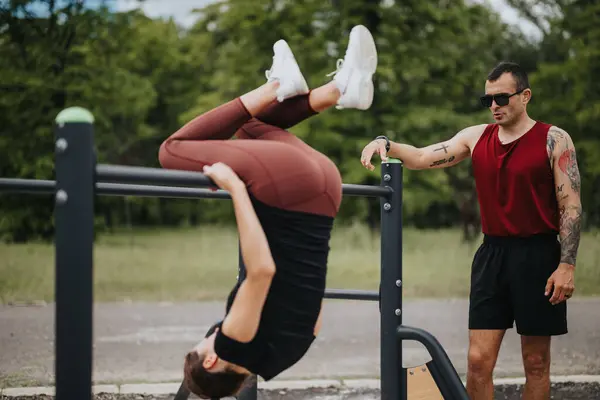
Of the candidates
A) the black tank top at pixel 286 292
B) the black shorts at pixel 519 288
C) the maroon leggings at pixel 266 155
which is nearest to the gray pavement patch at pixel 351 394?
the black shorts at pixel 519 288

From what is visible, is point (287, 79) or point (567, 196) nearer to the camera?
point (287, 79)

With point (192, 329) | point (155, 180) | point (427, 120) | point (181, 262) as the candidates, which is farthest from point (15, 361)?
point (427, 120)

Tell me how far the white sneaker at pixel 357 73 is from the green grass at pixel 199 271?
7461 millimetres

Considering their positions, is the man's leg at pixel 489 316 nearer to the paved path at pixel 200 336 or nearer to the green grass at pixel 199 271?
the paved path at pixel 200 336

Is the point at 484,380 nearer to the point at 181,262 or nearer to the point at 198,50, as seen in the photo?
the point at 181,262

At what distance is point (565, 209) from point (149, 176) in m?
1.90

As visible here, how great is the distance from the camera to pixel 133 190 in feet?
9.16

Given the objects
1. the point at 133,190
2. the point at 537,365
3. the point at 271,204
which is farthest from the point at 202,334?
the point at 271,204

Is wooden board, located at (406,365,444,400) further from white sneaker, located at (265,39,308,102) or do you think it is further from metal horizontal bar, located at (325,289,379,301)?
white sneaker, located at (265,39,308,102)

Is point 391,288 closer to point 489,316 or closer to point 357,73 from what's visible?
point 489,316

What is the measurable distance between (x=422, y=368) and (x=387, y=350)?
17 centimetres

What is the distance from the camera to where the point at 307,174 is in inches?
96.8

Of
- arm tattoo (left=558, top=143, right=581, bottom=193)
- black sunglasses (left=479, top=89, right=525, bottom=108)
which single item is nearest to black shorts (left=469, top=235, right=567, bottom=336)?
arm tattoo (left=558, top=143, right=581, bottom=193)

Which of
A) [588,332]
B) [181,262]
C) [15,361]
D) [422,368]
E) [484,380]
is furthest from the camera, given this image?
[181,262]
